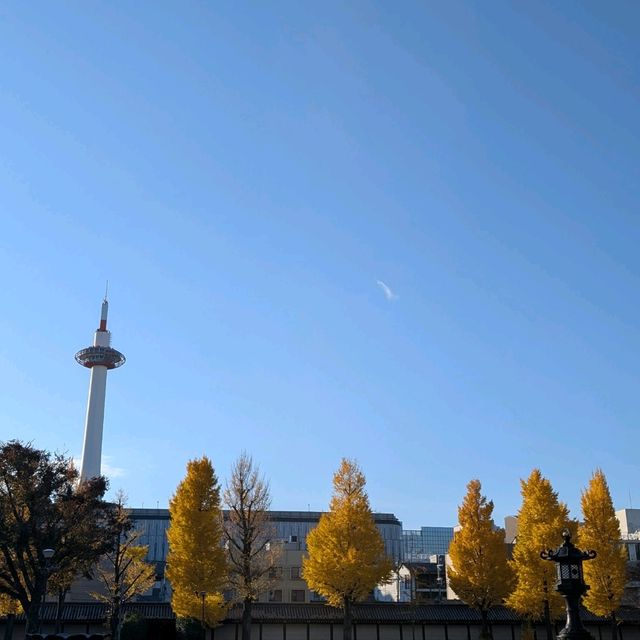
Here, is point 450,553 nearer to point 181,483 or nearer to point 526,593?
point 526,593

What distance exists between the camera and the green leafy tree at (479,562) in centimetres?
4775

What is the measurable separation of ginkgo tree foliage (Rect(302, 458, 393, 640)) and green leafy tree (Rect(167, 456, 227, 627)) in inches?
217

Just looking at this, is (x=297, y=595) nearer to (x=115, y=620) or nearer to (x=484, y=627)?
(x=484, y=627)

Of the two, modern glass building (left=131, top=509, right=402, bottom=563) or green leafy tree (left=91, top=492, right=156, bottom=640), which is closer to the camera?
green leafy tree (left=91, top=492, right=156, bottom=640)

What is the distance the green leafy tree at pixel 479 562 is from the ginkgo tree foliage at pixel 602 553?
16.3 feet

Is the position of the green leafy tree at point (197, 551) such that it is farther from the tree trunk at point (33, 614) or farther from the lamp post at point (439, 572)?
the lamp post at point (439, 572)

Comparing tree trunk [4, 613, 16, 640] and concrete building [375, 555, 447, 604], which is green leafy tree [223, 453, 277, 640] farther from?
concrete building [375, 555, 447, 604]

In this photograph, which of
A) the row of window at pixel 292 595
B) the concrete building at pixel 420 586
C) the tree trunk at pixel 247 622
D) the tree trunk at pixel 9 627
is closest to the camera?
the tree trunk at pixel 247 622

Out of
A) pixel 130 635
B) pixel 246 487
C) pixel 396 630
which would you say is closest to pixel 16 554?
pixel 130 635

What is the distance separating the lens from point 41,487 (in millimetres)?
40438

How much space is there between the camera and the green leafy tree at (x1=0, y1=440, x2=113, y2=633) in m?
39.2

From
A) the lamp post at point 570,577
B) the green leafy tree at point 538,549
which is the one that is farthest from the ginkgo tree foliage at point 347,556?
the lamp post at point 570,577

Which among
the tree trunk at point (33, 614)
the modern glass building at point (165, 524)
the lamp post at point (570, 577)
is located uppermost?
the modern glass building at point (165, 524)

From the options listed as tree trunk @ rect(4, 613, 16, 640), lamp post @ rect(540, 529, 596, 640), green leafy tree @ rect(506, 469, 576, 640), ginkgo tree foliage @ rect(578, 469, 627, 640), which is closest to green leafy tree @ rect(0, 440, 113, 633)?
tree trunk @ rect(4, 613, 16, 640)
